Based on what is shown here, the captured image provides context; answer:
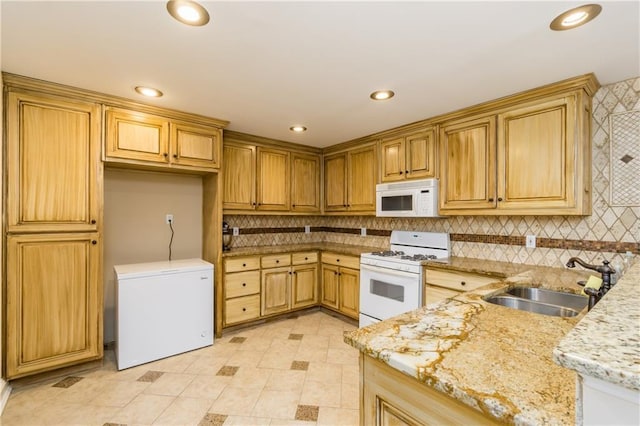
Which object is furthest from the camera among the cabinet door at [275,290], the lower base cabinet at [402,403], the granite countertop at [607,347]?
the cabinet door at [275,290]

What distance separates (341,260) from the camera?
3.63 metres

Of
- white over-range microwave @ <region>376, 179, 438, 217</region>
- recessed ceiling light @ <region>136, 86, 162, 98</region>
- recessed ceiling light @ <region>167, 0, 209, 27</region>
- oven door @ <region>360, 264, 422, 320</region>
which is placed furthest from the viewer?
white over-range microwave @ <region>376, 179, 438, 217</region>

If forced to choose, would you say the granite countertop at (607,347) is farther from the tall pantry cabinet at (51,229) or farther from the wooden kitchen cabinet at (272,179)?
the wooden kitchen cabinet at (272,179)

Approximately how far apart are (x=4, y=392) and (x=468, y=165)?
3874mm

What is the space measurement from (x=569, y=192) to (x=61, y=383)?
3.94 meters

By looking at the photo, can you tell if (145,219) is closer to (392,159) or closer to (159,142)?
(159,142)

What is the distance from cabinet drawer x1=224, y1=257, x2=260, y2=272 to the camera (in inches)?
125

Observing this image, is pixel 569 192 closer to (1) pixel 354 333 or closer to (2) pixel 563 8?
(2) pixel 563 8

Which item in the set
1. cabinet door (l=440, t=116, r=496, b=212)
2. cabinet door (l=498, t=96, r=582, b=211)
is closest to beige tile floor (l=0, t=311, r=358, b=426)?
cabinet door (l=440, t=116, r=496, b=212)

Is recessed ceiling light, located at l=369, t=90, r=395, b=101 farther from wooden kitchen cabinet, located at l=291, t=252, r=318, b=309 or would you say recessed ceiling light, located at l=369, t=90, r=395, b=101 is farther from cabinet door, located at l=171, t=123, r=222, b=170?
wooden kitchen cabinet, located at l=291, t=252, r=318, b=309

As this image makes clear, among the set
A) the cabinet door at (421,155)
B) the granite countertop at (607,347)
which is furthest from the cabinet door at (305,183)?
the granite countertop at (607,347)

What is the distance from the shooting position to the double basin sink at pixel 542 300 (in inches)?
60.2

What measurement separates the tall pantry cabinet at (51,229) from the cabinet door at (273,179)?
1.63m

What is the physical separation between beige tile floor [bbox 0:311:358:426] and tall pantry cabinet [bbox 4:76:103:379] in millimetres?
303
